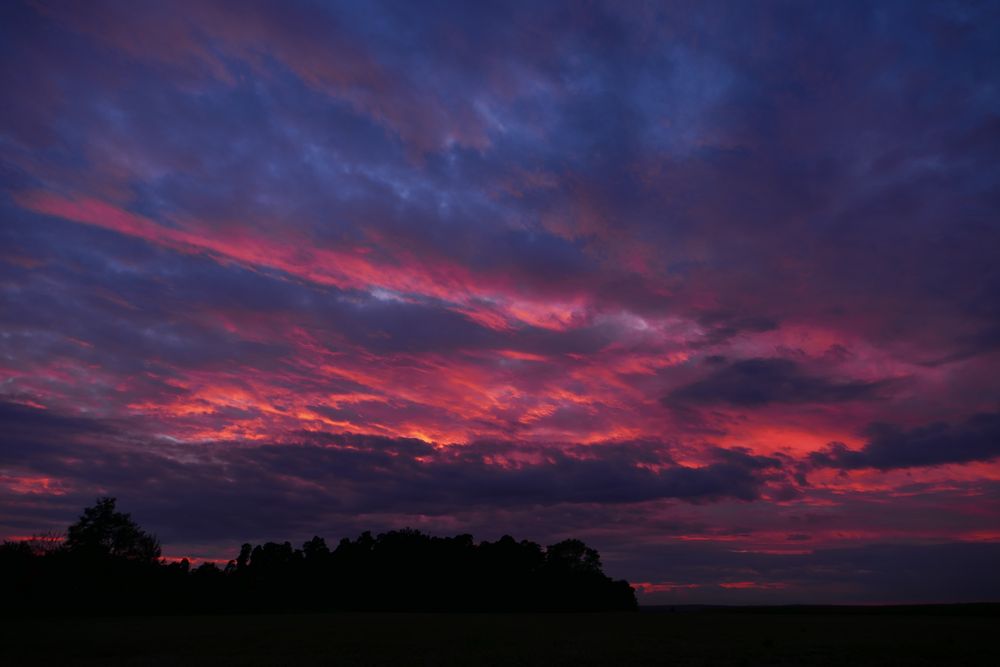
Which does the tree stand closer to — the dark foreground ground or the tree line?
the tree line

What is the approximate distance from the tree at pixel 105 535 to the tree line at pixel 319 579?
20cm

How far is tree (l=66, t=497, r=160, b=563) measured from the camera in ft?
468

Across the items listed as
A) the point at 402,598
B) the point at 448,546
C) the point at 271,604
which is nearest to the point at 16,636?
the point at 271,604

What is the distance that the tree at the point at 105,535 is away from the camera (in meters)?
143

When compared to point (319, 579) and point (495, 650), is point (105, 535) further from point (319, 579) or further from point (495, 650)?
point (495, 650)

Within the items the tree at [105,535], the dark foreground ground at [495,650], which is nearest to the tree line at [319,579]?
the tree at [105,535]

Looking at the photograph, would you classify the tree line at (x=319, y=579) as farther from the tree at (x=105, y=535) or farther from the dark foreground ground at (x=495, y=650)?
the dark foreground ground at (x=495, y=650)

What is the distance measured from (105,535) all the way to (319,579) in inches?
2381

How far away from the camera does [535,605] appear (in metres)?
169

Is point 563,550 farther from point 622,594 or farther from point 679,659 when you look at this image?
point 679,659

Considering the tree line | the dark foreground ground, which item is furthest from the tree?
the dark foreground ground

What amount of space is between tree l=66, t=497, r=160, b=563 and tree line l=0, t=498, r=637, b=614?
0.65 ft

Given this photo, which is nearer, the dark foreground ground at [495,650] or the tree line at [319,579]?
the dark foreground ground at [495,650]

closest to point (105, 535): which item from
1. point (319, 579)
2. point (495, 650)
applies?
point (319, 579)
